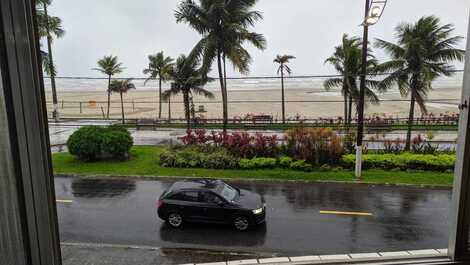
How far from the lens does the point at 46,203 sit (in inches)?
38.9

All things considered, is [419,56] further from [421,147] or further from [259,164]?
[259,164]

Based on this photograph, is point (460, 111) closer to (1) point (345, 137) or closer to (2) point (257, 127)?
(1) point (345, 137)

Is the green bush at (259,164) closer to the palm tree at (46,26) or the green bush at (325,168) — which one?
the green bush at (325,168)

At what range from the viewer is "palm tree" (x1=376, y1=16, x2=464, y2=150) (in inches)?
517

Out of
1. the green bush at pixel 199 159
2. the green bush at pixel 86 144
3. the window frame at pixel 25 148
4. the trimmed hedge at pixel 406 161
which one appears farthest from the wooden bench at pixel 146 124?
the window frame at pixel 25 148

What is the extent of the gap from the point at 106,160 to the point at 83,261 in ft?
26.6

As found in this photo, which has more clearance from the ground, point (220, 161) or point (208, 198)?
point (208, 198)

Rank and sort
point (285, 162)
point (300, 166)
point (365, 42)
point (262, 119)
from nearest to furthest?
point (365, 42) → point (300, 166) → point (285, 162) → point (262, 119)

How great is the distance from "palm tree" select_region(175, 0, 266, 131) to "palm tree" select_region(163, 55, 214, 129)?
0.98 metres

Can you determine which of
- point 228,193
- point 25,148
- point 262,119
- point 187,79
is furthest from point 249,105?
point 25,148

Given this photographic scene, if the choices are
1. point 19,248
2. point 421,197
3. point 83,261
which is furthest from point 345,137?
point 19,248

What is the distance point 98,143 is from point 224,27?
735 cm

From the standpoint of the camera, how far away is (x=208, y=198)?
7.14 m

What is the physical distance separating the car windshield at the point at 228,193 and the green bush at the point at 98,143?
6903 mm
